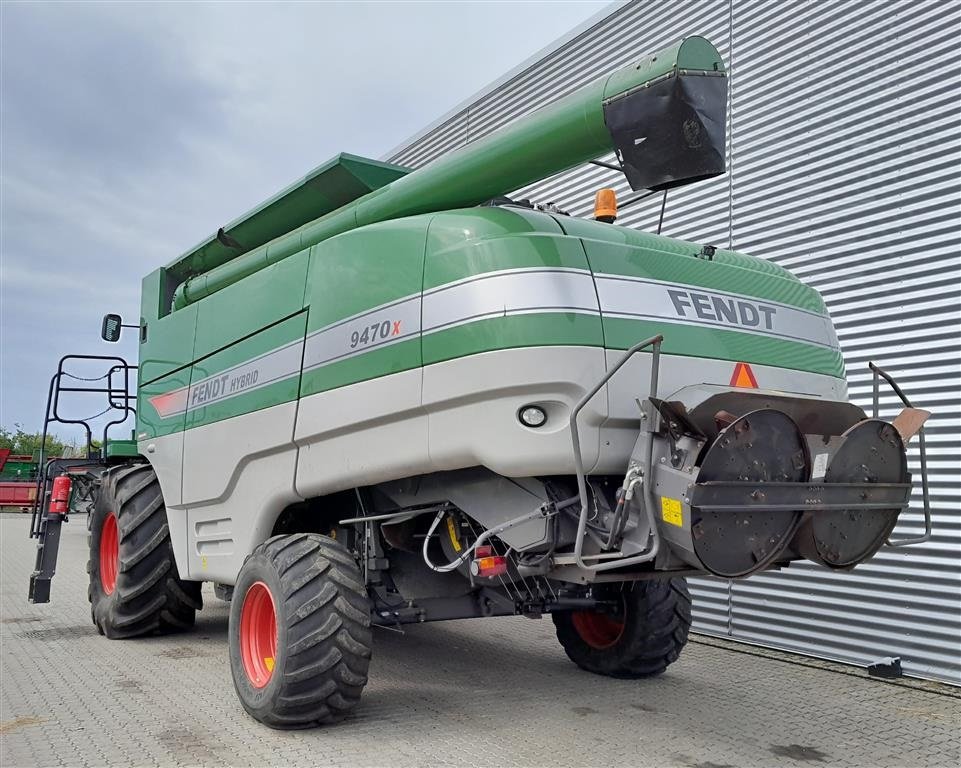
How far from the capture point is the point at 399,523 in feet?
15.0

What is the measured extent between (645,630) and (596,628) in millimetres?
536

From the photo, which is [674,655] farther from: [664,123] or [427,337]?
[664,123]

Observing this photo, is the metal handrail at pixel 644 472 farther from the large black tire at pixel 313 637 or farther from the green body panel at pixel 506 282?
the large black tire at pixel 313 637

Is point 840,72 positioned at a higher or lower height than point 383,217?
higher

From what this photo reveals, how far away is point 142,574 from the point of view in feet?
21.0

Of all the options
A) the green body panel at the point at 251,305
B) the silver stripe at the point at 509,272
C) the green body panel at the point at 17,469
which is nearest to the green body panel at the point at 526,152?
the green body panel at the point at 251,305

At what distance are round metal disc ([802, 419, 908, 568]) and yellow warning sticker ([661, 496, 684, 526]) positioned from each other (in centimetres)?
68

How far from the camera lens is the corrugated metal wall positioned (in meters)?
5.83

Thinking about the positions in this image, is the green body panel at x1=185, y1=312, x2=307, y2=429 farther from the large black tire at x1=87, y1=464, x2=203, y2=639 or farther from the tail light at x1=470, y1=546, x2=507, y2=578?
the tail light at x1=470, y1=546, x2=507, y2=578

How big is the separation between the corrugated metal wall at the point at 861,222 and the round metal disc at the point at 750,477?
7.66 feet

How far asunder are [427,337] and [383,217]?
1165 mm

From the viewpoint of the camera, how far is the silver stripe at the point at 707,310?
386cm

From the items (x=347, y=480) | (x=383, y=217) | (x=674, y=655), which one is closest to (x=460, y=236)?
(x=383, y=217)

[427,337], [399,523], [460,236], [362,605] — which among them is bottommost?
[362,605]
